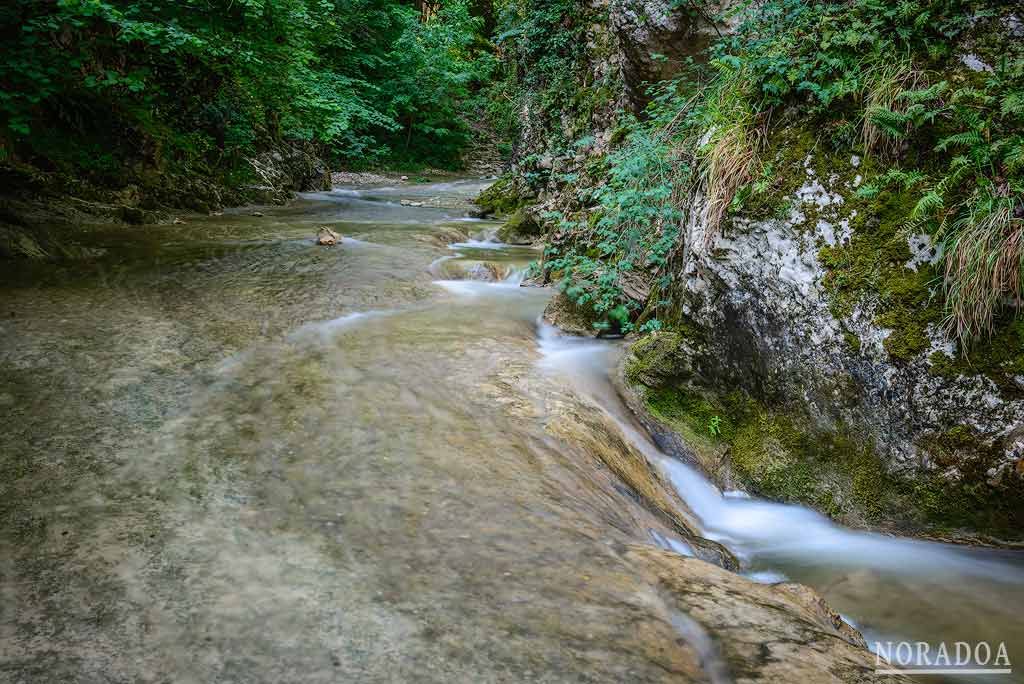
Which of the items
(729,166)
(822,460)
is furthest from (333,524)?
(729,166)

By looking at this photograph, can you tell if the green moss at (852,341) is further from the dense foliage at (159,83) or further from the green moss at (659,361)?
the dense foliage at (159,83)

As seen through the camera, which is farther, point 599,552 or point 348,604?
point 599,552

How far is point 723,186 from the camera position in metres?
5.32

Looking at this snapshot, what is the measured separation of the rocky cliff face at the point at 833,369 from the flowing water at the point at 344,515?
11.4 inches

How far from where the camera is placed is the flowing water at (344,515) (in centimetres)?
225

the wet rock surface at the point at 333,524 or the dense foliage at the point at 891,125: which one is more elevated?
the dense foliage at the point at 891,125

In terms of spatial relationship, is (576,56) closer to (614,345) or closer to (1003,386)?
(614,345)

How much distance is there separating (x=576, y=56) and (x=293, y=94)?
19.0 feet

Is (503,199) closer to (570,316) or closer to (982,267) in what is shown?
(570,316)

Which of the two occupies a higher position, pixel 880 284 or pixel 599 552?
pixel 880 284

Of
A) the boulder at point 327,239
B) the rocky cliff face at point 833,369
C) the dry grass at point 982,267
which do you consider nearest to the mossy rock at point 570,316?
the rocky cliff face at point 833,369

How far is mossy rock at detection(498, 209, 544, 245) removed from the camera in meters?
13.4

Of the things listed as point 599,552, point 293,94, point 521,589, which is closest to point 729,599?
point 599,552

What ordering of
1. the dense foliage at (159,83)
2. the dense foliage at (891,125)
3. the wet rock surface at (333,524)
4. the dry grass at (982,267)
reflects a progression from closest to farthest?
1. the wet rock surface at (333,524)
2. the dry grass at (982,267)
3. the dense foliage at (891,125)
4. the dense foliage at (159,83)
